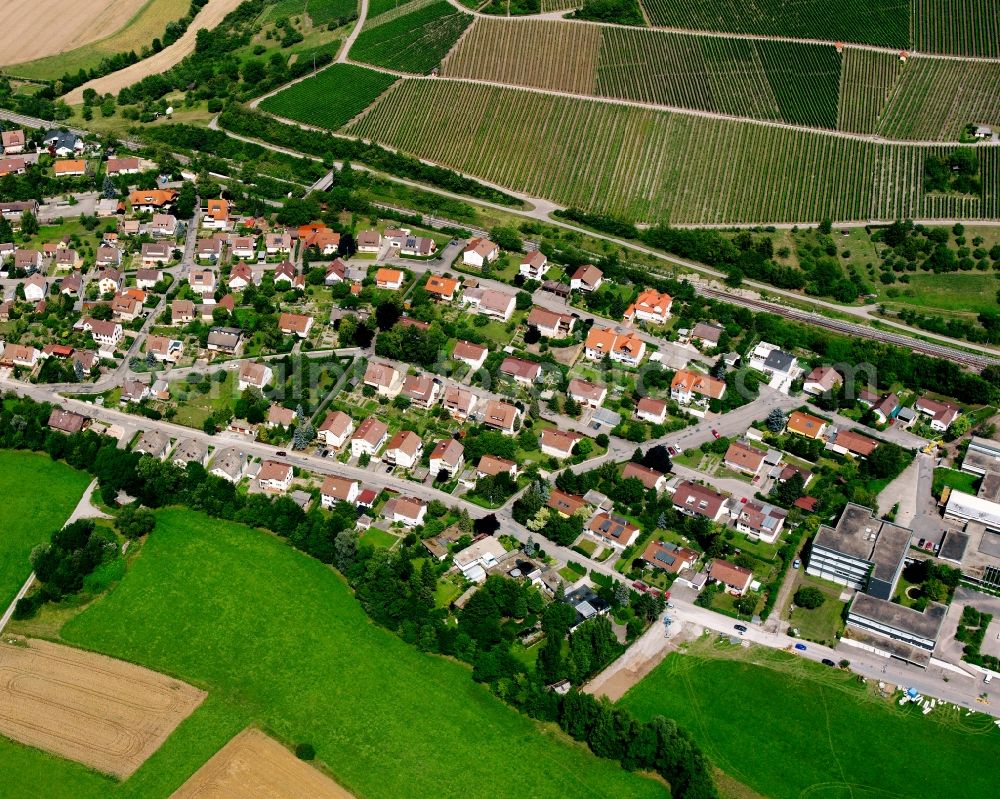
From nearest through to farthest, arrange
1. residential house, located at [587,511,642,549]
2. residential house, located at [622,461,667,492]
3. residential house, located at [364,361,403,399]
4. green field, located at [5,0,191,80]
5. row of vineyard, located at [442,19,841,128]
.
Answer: residential house, located at [587,511,642,549] → residential house, located at [622,461,667,492] → residential house, located at [364,361,403,399] → row of vineyard, located at [442,19,841,128] → green field, located at [5,0,191,80]

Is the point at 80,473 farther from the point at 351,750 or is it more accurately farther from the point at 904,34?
the point at 904,34

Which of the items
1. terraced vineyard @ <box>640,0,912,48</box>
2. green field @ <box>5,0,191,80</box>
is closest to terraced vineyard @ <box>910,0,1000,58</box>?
terraced vineyard @ <box>640,0,912,48</box>

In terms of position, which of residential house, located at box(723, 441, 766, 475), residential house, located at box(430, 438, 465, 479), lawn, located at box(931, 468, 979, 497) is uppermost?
lawn, located at box(931, 468, 979, 497)

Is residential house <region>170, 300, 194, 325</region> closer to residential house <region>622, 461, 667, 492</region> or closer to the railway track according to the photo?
residential house <region>622, 461, 667, 492</region>

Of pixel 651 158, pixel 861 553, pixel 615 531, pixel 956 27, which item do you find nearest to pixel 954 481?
pixel 861 553

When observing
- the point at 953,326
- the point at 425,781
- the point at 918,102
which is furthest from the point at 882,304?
the point at 425,781
